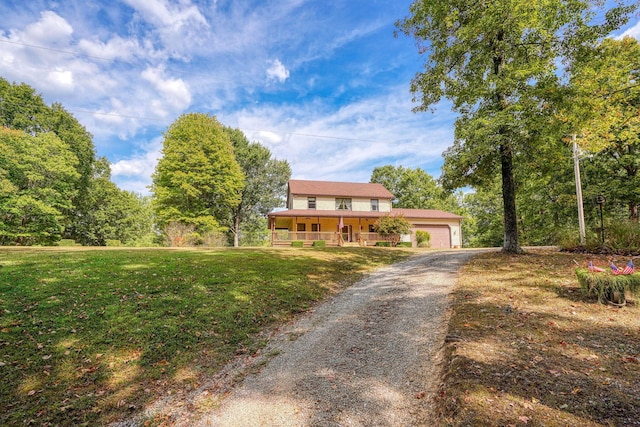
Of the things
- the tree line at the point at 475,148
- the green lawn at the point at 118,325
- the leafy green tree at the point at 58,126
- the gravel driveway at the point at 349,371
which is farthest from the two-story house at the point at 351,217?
the leafy green tree at the point at 58,126

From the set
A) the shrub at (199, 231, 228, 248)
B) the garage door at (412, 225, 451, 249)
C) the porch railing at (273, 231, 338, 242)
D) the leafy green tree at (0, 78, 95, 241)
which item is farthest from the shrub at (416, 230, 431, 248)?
the leafy green tree at (0, 78, 95, 241)

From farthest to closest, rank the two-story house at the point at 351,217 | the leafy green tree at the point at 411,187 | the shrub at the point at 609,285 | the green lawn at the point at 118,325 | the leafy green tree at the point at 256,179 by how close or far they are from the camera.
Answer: the leafy green tree at the point at 411,187, the leafy green tree at the point at 256,179, the two-story house at the point at 351,217, the shrub at the point at 609,285, the green lawn at the point at 118,325

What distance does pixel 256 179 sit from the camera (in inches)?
1352

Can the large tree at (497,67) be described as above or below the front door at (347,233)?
above

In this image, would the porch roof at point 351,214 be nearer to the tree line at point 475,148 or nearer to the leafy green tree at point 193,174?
the tree line at point 475,148

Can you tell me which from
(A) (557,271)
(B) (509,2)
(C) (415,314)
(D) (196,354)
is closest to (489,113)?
(B) (509,2)

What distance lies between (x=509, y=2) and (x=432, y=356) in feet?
36.4

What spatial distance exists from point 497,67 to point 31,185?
109 ft

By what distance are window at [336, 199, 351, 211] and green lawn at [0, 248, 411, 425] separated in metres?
19.2

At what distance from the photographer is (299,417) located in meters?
2.99

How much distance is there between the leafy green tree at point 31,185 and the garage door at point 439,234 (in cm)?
3274

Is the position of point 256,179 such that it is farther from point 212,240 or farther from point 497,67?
point 497,67

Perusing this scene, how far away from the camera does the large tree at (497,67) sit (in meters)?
9.16

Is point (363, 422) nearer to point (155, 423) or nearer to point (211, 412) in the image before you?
point (211, 412)
